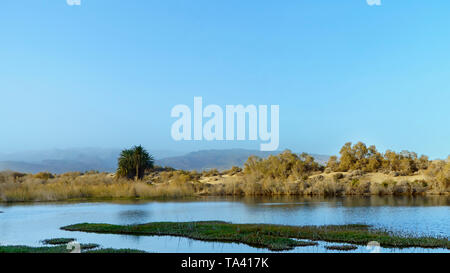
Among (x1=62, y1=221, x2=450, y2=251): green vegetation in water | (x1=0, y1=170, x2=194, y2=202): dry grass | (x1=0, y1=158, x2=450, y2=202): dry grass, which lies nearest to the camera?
(x1=62, y1=221, x2=450, y2=251): green vegetation in water

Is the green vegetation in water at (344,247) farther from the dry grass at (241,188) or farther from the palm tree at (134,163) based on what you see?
the palm tree at (134,163)

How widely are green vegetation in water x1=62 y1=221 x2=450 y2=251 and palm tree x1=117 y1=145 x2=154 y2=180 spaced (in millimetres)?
68447

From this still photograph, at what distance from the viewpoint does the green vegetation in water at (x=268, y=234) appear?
2431cm

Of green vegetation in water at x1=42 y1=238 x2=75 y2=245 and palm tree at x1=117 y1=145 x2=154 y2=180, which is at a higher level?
palm tree at x1=117 y1=145 x2=154 y2=180

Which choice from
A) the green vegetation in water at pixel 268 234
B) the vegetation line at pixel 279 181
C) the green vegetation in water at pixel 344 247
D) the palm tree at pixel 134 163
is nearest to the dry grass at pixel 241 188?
the vegetation line at pixel 279 181

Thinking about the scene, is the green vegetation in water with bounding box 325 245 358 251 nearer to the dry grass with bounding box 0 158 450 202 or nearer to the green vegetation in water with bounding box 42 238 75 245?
the green vegetation in water with bounding box 42 238 75 245

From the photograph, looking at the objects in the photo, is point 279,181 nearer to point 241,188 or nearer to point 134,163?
point 241,188

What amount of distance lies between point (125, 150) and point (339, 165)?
5159 cm

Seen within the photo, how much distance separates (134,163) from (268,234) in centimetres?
7797

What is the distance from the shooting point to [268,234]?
2805 cm

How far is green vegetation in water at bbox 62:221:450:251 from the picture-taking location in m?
24.3

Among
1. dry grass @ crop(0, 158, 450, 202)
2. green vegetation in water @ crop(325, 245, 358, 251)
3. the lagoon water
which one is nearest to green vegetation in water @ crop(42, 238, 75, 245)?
the lagoon water

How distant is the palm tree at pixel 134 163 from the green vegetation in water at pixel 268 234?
68447mm
